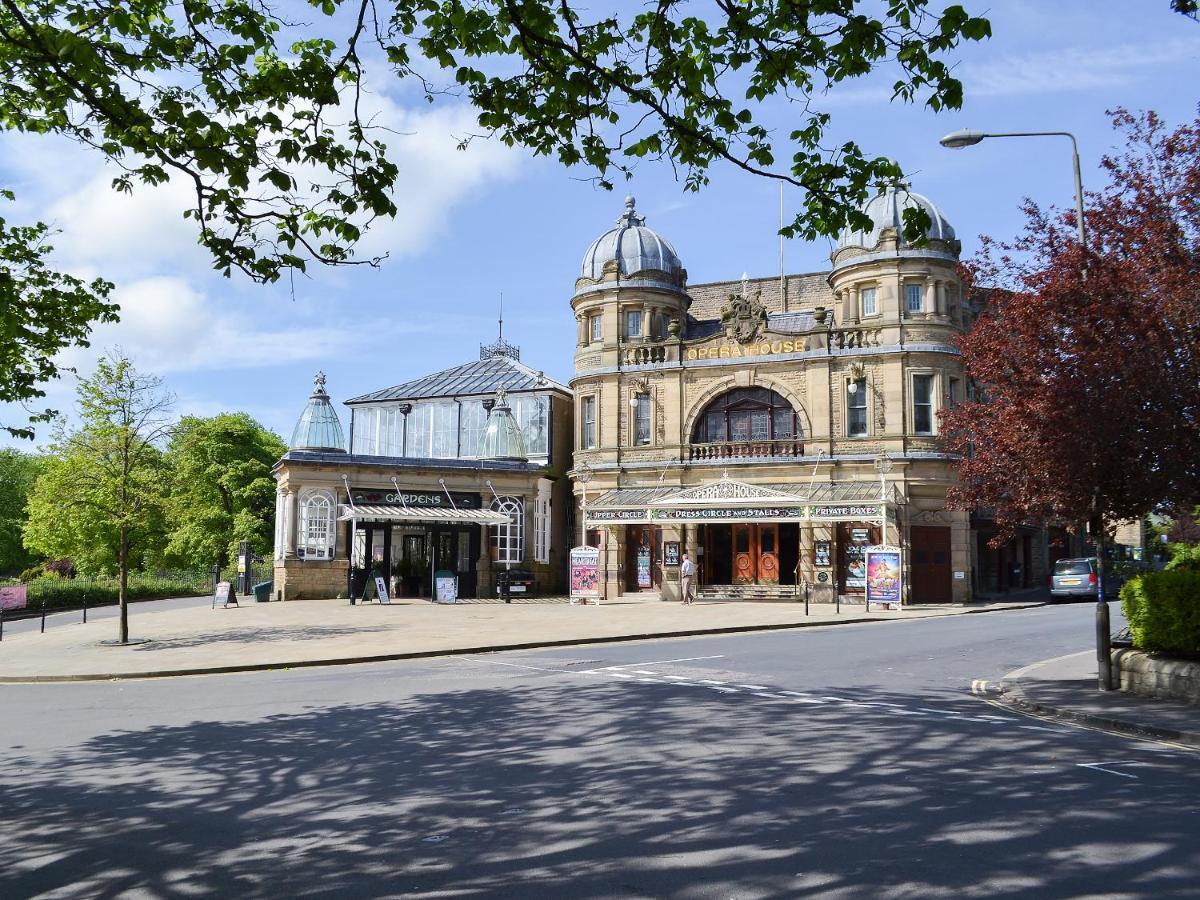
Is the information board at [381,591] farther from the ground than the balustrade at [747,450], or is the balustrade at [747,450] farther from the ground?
the balustrade at [747,450]

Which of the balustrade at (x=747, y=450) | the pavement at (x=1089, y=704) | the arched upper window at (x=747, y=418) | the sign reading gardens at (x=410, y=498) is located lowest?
the pavement at (x=1089, y=704)

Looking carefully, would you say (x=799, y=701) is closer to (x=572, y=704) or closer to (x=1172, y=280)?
(x=572, y=704)

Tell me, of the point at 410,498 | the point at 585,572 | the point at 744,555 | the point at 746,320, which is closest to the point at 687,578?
the point at 585,572

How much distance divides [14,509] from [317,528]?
Answer: 5655cm

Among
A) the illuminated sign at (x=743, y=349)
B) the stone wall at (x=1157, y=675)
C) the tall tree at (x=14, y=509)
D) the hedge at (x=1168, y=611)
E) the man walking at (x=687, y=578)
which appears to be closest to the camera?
the stone wall at (x=1157, y=675)

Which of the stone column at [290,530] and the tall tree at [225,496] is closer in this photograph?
the stone column at [290,530]

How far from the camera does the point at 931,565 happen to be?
3356 cm

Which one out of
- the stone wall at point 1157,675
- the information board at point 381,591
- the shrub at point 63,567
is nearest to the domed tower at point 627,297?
the information board at point 381,591

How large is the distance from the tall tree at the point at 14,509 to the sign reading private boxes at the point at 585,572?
187 ft

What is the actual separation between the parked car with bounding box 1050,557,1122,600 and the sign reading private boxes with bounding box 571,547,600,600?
52.1 ft

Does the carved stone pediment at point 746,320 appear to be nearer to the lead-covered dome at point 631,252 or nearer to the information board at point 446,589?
the lead-covered dome at point 631,252

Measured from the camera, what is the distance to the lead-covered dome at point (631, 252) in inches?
1521

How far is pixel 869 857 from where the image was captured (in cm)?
Answer: 545

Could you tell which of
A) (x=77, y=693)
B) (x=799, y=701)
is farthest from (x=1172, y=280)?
→ (x=77, y=693)
